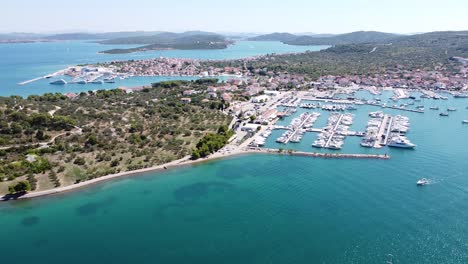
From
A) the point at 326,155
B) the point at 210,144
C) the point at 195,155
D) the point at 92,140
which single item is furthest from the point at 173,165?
the point at 326,155

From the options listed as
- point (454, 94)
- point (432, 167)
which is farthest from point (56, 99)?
point (454, 94)

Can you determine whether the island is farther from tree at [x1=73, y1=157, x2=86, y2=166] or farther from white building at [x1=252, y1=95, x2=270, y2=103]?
white building at [x1=252, y1=95, x2=270, y2=103]

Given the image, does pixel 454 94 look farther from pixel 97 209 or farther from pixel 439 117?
pixel 97 209

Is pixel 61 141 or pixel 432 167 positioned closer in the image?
pixel 432 167

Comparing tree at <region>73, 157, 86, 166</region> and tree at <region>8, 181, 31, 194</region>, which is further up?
tree at <region>73, 157, 86, 166</region>

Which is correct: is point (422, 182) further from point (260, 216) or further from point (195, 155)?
point (195, 155)

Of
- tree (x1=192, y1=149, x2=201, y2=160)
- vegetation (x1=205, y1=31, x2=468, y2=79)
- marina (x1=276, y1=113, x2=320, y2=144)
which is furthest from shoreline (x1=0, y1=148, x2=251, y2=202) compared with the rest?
vegetation (x1=205, y1=31, x2=468, y2=79)

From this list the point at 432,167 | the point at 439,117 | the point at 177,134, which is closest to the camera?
the point at 432,167
